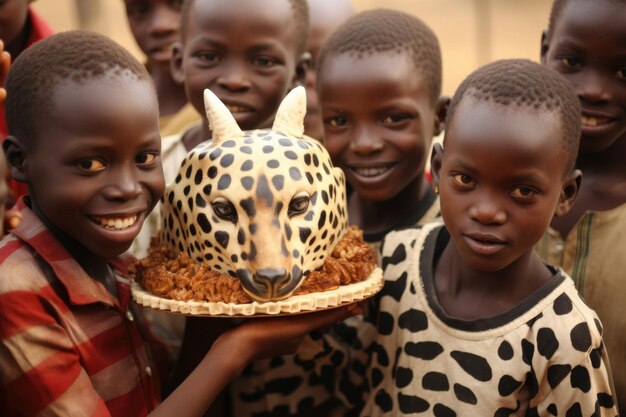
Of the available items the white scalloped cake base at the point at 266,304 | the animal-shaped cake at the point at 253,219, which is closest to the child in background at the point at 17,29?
the animal-shaped cake at the point at 253,219

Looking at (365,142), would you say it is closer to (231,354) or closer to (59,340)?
(231,354)

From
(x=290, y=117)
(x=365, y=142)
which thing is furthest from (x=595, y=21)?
(x=290, y=117)

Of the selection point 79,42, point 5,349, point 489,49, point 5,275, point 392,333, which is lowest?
point 489,49

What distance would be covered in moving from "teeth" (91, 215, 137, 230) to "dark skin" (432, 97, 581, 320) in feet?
3.13

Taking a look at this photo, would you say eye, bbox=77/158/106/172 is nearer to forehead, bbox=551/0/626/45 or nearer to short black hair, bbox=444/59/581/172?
short black hair, bbox=444/59/581/172

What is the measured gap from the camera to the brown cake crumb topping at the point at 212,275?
2.06 metres

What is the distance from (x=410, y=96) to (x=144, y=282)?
4.19 feet

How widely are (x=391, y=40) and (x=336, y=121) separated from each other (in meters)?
0.38

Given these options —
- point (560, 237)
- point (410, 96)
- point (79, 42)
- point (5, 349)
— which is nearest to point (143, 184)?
point (79, 42)

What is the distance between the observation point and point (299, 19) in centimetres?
322

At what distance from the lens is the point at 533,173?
7.09 ft

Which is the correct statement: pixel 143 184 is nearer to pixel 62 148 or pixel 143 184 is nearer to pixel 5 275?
pixel 62 148

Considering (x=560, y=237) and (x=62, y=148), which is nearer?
(x=62, y=148)

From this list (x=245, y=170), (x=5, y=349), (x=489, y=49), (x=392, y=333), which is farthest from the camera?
(x=489, y=49)
